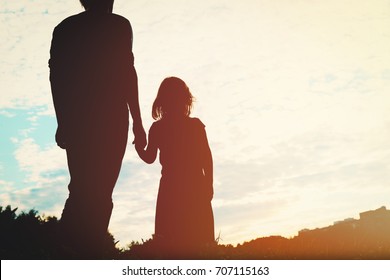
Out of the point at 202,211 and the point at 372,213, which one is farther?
the point at 372,213

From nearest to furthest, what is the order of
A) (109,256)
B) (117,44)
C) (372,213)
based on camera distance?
(109,256) < (117,44) < (372,213)

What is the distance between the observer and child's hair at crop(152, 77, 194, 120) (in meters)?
9.00

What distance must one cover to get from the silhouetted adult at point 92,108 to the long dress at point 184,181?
0.58 meters

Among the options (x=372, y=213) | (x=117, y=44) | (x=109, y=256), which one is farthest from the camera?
(x=372, y=213)

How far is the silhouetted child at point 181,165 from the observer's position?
9.02m

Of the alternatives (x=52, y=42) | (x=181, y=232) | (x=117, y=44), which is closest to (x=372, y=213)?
(x=181, y=232)

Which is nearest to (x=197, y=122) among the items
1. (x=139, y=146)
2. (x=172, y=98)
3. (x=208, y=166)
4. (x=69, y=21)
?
(x=172, y=98)

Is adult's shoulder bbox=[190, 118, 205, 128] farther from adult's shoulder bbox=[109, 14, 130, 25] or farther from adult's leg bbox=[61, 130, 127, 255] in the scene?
adult's shoulder bbox=[109, 14, 130, 25]

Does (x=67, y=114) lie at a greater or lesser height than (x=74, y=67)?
lesser

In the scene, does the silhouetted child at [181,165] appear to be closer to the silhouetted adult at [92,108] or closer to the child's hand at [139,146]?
the child's hand at [139,146]

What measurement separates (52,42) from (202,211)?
13.2 feet

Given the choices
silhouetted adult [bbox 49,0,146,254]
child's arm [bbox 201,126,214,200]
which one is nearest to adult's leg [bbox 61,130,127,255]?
silhouetted adult [bbox 49,0,146,254]

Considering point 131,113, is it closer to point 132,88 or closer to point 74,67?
point 132,88

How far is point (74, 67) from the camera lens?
27.7 ft
